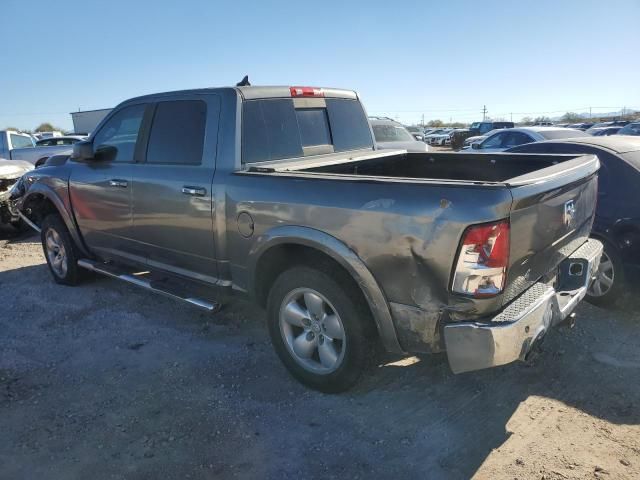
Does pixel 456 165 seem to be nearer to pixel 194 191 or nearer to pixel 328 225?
pixel 328 225

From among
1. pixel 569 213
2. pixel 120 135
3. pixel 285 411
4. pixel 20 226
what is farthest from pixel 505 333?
pixel 20 226

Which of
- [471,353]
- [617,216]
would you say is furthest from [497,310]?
[617,216]

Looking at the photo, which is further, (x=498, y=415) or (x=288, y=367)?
(x=288, y=367)

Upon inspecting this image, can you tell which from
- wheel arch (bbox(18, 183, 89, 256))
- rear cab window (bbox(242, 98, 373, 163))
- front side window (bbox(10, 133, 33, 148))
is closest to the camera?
rear cab window (bbox(242, 98, 373, 163))

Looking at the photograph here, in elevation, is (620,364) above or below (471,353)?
below

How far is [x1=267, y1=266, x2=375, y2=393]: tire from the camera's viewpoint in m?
3.10

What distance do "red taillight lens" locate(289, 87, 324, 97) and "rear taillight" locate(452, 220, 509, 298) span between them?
2324mm

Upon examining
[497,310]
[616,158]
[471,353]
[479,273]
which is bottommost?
[471,353]

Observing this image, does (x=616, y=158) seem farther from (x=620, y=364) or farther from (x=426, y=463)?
(x=426, y=463)

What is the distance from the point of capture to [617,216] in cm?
438

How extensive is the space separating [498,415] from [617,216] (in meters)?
2.32

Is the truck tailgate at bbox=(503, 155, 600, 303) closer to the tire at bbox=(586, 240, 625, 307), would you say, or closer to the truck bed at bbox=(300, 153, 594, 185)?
the truck bed at bbox=(300, 153, 594, 185)

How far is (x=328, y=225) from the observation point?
9.80 ft

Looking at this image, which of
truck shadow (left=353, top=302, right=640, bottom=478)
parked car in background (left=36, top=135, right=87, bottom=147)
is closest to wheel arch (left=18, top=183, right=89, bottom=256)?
truck shadow (left=353, top=302, right=640, bottom=478)
